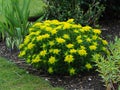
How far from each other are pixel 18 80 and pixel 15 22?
4.68ft

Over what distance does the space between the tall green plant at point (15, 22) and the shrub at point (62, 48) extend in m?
0.93

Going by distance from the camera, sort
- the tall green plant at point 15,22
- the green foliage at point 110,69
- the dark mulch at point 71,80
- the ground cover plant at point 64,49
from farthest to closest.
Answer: the tall green plant at point 15,22 < the ground cover plant at point 64,49 < the dark mulch at point 71,80 < the green foliage at point 110,69

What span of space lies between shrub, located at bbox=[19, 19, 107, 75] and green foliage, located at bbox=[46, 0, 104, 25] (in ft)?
5.39

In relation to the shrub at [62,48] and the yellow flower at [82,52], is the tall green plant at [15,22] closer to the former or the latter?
the shrub at [62,48]

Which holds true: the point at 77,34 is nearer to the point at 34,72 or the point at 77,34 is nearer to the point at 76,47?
the point at 76,47

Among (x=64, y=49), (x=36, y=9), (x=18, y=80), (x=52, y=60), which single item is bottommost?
(x=18, y=80)

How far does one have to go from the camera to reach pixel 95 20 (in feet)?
24.5

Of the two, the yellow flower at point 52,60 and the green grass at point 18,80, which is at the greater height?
the yellow flower at point 52,60

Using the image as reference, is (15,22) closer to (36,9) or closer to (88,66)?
(88,66)

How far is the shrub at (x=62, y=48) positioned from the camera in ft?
17.0

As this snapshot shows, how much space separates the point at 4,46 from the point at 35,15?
1909 mm

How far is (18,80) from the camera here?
5.36 metres

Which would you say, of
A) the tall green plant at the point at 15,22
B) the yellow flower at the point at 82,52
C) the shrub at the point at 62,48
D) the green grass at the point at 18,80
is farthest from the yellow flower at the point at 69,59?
the tall green plant at the point at 15,22

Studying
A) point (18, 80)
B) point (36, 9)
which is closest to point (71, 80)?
point (18, 80)
